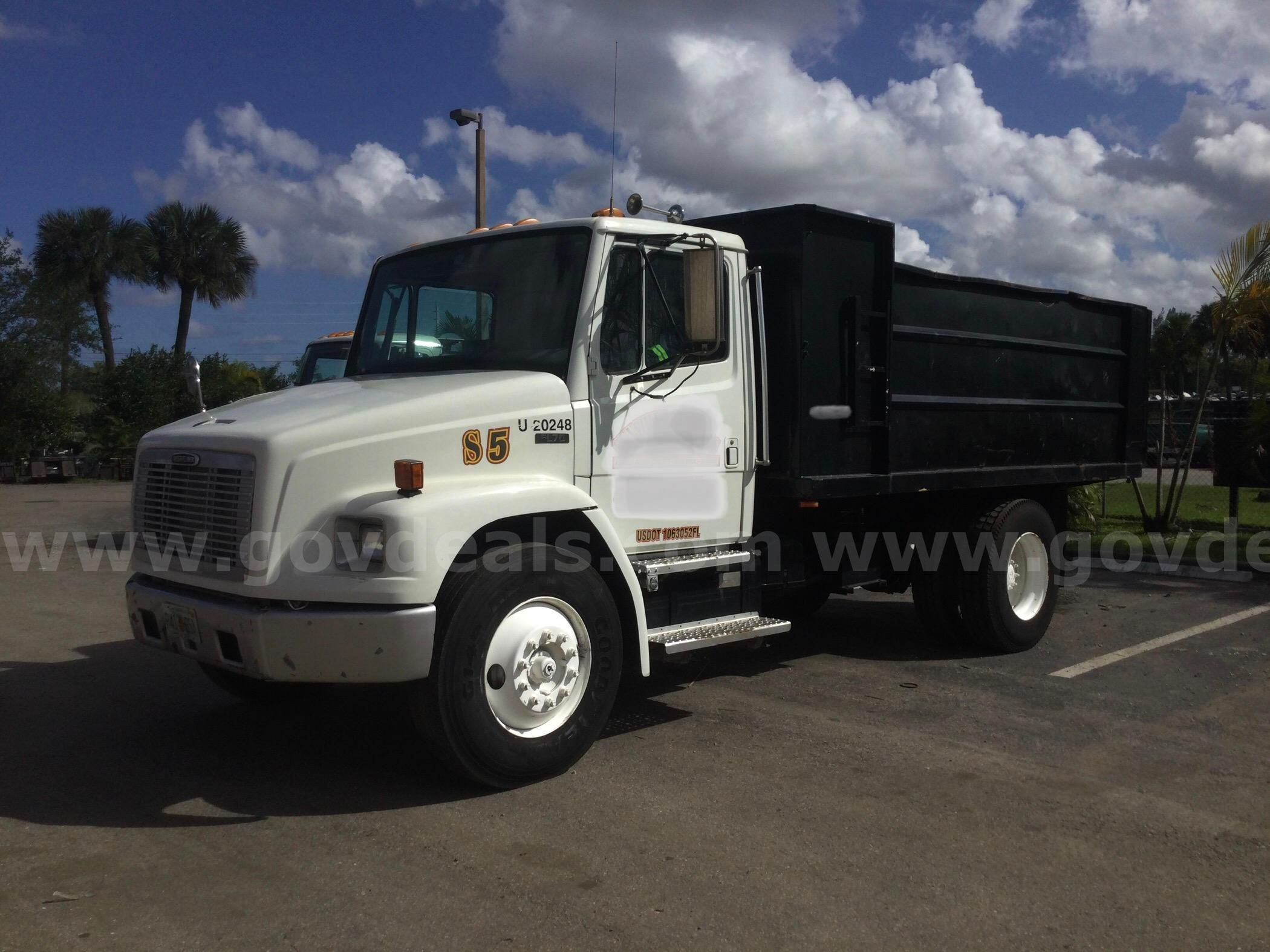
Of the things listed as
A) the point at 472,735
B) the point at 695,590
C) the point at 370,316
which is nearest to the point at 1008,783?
the point at 695,590

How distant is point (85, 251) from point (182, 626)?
38.6 metres

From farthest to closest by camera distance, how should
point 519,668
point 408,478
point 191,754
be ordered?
point 191,754 → point 519,668 → point 408,478

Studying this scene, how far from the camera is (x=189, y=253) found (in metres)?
39.3

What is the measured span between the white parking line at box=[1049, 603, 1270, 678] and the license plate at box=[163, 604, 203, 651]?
5.23m

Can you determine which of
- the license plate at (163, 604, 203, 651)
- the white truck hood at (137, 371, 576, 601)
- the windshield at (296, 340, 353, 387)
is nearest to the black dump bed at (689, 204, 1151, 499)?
the white truck hood at (137, 371, 576, 601)

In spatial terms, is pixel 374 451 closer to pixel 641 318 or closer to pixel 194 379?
pixel 641 318

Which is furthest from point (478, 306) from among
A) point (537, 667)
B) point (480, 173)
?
point (480, 173)

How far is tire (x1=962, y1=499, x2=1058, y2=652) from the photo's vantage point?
7.88 metres

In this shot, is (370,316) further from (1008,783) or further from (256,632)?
(1008,783)

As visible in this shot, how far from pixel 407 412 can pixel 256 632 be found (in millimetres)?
1129

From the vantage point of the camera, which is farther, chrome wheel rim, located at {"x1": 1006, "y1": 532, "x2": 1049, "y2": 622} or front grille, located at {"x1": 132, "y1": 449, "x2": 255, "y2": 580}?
chrome wheel rim, located at {"x1": 1006, "y1": 532, "x2": 1049, "y2": 622}

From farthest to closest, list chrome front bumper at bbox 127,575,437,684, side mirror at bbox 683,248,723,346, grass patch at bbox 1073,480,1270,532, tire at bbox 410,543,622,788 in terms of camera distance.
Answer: grass patch at bbox 1073,480,1270,532
side mirror at bbox 683,248,723,346
tire at bbox 410,543,622,788
chrome front bumper at bbox 127,575,437,684

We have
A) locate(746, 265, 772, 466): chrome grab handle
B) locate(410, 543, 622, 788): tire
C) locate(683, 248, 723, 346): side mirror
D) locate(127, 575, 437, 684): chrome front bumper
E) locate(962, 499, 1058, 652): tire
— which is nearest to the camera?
locate(127, 575, 437, 684): chrome front bumper

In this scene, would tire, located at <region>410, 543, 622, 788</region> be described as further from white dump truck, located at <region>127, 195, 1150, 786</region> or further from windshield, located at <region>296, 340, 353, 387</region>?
windshield, located at <region>296, 340, 353, 387</region>
